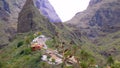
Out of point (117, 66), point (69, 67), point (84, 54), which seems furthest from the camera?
point (69, 67)

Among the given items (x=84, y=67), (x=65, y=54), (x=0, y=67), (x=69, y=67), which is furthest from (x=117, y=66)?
(x=0, y=67)

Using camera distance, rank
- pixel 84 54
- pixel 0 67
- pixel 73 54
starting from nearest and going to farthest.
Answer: pixel 73 54, pixel 84 54, pixel 0 67

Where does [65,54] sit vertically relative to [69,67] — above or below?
above

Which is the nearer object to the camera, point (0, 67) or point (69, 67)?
point (69, 67)

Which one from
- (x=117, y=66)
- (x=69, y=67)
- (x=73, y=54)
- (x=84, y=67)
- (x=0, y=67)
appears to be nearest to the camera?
(x=73, y=54)

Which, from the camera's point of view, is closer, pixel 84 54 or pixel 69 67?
pixel 84 54

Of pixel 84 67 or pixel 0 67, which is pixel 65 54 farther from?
pixel 0 67

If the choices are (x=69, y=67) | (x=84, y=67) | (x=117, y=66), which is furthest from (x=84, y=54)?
(x=84, y=67)

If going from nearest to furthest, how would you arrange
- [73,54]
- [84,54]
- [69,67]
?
[73,54] < [84,54] < [69,67]

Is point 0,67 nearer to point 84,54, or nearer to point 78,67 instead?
point 84,54
